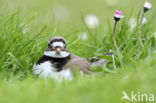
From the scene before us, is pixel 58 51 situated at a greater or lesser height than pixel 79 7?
greater

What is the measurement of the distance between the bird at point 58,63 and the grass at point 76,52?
0.13m

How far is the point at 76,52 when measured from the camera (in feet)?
18.4

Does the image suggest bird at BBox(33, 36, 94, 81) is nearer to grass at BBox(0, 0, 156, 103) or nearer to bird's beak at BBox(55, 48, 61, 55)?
bird's beak at BBox(55, 48, 61, 55)

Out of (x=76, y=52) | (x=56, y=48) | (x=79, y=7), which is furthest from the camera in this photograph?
(x=79, y=7)

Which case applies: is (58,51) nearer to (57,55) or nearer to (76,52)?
(57,55)

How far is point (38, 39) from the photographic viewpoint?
525cm

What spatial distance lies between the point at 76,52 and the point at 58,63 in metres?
0.98

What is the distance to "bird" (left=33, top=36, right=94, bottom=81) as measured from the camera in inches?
178

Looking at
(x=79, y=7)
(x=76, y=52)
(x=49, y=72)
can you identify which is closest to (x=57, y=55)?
(x=49, y=72)

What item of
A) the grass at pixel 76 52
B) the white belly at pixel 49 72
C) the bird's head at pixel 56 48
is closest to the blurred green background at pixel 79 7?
the grass at pixel 76 52

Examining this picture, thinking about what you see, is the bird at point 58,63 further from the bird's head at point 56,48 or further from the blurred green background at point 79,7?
the blurred green background at point 79,7

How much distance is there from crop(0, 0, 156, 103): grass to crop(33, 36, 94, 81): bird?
13 centimetres

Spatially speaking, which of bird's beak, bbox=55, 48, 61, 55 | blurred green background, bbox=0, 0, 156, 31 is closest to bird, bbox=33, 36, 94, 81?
bird's beak, bbox=55, 48, 61, 55

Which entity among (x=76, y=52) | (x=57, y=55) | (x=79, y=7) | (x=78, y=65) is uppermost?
(x=57, y=55)
